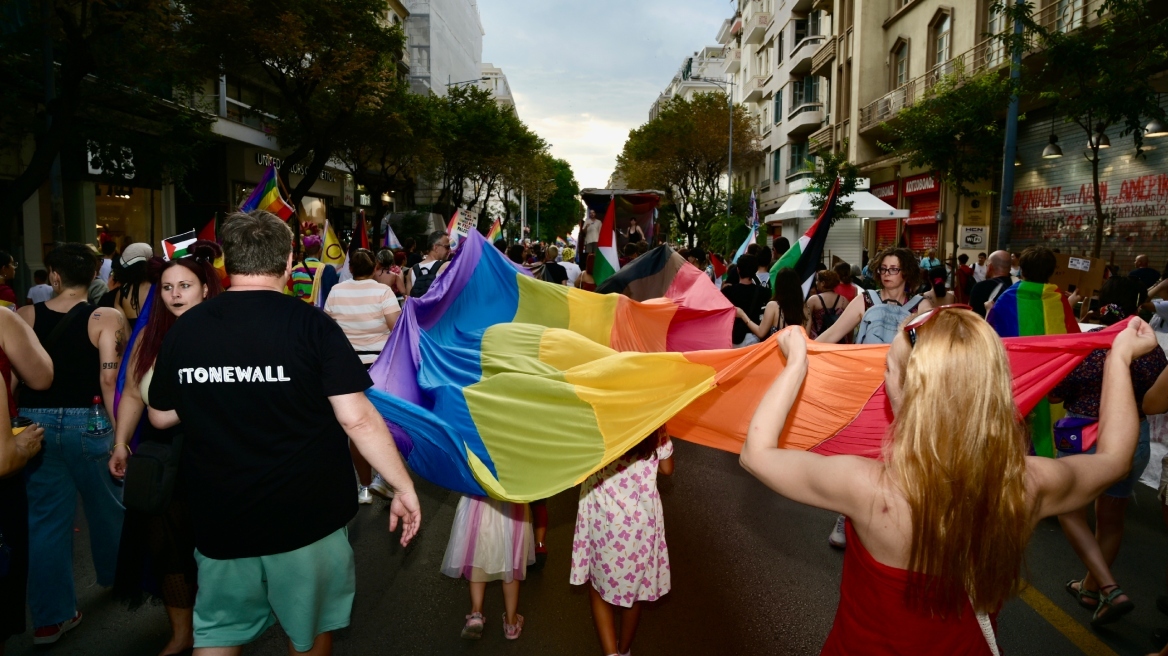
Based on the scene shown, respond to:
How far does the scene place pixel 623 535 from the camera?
3.44 metres

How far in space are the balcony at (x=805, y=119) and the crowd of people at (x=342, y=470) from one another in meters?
32.5

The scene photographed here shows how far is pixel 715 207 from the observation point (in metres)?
46.3

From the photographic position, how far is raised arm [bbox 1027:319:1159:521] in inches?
77.6

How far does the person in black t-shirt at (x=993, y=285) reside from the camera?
22.1 feet

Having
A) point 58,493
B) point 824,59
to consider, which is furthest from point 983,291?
point 824,59

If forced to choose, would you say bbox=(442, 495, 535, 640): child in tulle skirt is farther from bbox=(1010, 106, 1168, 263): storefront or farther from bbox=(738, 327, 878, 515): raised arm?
bbox=(1010, 106, 1168, 263): storefront

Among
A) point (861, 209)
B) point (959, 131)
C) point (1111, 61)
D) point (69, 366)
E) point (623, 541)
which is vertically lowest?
point (623, 541)

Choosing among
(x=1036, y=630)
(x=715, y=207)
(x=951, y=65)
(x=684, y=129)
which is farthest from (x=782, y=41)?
(x=1036, y=630)

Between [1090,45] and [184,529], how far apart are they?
12893 millimetres

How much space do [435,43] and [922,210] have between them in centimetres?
4135

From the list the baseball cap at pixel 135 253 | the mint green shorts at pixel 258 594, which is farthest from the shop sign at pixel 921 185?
the mint green shorts at pixel 258 594

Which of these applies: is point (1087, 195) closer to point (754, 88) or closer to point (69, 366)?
point (69, 366)

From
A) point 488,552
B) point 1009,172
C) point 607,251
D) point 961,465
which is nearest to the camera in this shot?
point 961,465

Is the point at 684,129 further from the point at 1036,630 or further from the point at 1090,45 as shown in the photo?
the point at 1036,630
